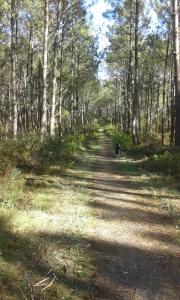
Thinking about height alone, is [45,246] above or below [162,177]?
below

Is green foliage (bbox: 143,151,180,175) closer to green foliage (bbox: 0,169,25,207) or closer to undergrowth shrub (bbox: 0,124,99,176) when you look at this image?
undergrowth shrub (bbox: 0,124,99,176)

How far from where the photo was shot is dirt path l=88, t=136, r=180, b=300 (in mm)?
6445

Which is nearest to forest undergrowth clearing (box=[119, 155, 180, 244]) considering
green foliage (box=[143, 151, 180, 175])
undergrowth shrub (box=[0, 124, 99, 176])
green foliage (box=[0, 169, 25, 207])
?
green foliage (box=[143, 151, 180, 175])

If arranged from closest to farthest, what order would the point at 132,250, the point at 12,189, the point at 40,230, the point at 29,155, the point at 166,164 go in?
the point at 132,250, the point at 40,230, the point at 12,189, the point at 29,155, the point at 166,164

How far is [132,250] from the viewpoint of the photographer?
8102mm

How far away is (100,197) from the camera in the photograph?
41.4 feet

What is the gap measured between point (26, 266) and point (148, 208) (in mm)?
5333

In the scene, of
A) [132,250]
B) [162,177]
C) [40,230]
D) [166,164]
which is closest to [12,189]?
[40,230]

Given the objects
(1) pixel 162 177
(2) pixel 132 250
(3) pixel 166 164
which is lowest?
(2) pixel 132 250

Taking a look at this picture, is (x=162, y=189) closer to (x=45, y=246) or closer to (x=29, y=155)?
(x=29, y=155)

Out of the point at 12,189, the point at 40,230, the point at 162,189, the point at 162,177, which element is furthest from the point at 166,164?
the point at 40,230

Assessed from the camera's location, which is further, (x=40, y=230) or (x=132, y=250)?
(x=40, y=230)

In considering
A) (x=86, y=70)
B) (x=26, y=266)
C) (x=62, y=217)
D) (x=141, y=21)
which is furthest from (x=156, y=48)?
(x=26, y=266)

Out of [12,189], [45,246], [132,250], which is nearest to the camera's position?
[45,246]
